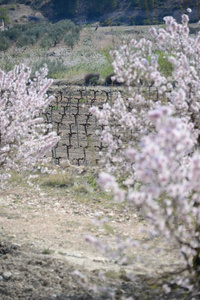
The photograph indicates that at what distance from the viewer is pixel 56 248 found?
17.7 feet

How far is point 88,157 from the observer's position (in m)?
10.7

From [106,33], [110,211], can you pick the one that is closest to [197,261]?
[110,211]

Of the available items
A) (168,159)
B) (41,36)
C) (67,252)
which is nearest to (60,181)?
(67,252)

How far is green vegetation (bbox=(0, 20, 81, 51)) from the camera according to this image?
36.9m

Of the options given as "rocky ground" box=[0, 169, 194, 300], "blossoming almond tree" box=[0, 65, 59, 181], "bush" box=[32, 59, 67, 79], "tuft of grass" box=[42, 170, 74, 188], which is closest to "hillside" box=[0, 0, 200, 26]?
"bush" box=[32, 59, 67, 79]

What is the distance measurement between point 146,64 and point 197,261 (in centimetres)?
189

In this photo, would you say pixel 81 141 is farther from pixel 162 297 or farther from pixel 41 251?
pixel 162 297

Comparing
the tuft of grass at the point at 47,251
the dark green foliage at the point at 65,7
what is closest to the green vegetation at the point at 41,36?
the dark green foliage at the point at 65,7

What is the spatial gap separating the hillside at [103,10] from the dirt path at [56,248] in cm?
3849

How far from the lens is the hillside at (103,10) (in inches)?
1778

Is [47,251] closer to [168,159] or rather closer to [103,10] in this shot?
[168,159]

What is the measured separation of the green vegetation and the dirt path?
2925 centimetres

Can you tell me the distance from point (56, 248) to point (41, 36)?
37.2 meters

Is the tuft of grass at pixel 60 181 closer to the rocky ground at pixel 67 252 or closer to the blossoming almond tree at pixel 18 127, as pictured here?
the rocky ground at pixel 67 252
